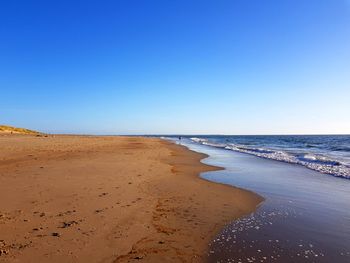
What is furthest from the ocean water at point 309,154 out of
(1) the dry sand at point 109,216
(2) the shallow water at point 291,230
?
(1) the dry sand at point 109,216

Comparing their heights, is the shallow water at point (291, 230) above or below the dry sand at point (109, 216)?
below

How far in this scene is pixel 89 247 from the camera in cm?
551

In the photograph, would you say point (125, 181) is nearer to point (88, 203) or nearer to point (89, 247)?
point (88, 203)

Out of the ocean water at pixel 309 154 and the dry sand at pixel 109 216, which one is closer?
the dry sand at pixel 109 216

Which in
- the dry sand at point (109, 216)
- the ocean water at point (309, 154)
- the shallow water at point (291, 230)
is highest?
the ocean water at point (309, 154)

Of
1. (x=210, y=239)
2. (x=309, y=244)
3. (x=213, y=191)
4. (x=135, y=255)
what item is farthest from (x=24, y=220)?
(x=213, y=191)

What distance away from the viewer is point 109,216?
736 centimetres

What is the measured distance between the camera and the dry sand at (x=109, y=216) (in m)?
5.41

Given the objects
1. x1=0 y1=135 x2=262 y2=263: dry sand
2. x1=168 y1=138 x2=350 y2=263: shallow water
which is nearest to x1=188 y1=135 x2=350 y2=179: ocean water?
x1=168 y1=138 x2=350 y2=263: shallow water

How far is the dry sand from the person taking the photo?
5.41m

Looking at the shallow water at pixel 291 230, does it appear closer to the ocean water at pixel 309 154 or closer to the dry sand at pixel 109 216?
the dry sand at pixel 109 216

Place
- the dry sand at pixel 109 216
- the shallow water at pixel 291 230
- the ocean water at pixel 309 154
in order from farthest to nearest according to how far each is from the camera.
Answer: the ocean water at pixel 309 154
the shallow water at pixel 291 230
the dry sand at pixel 109 216

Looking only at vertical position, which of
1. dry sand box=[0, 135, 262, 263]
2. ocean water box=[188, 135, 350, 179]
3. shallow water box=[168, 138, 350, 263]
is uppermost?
ocean water box=[188, 135, 350, 179]

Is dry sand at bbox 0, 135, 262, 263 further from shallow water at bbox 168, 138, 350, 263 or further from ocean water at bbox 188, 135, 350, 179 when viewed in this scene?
ocean water at bbox 188, 135, 350, 179
